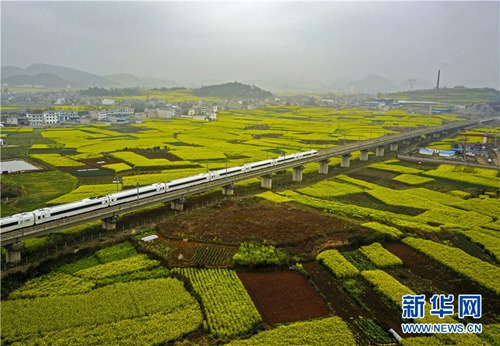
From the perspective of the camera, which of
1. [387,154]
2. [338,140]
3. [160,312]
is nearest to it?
[160,312]

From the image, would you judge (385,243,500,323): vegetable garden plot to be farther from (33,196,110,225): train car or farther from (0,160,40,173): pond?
(0,160,40,173): pond

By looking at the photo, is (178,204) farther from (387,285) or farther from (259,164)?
(387,285)

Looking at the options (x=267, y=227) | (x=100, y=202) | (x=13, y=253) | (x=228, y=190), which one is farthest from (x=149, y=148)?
(x=13, y=253)

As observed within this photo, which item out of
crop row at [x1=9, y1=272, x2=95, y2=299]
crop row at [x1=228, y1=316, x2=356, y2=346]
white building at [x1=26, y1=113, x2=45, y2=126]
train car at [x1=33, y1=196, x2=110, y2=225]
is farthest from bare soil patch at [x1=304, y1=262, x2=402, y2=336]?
white building at [x1=26, y1=113, x2=45, y2=126]

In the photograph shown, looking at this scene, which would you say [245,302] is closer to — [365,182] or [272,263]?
[272,263]

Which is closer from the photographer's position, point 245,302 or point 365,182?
point 245,302

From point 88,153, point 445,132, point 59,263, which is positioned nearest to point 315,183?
→ point 59,263

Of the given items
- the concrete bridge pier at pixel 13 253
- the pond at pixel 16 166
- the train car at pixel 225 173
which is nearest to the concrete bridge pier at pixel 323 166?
the train car at pixel 225 173
